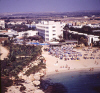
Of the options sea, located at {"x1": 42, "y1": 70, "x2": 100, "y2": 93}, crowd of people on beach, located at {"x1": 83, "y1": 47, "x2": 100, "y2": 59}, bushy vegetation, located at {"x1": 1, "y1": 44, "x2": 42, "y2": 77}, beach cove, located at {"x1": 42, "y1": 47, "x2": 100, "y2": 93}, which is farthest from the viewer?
crowd of people on beach, located at {"x1": 83, "y1": 47, "x2": 100, "y2": 59}

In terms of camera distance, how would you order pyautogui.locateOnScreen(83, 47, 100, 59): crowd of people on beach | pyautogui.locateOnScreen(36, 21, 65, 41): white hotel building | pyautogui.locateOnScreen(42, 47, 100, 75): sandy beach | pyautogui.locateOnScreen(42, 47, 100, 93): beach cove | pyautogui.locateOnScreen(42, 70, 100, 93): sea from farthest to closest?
pyautogui.locateOnScreen(36, 21, 65, 41): white hotel building < pyautogui.locateOnScreen(83, 47, 100, 59): crowd of people on beach < pyautogui.locateOnScreen(42, 47, 100, 75): sandy beach < pyautogui.locateOnScreen(42, 47, 100, 93): beach cove < pyautogui.locateOnScreen(42, 70, 100, 93): sea

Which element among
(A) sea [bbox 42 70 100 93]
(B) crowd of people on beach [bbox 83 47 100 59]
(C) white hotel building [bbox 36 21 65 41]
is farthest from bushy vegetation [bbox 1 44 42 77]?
(C) white hotel building [bbox 36 21 65 41]

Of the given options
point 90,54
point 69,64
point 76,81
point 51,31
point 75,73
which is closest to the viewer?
point 76,81

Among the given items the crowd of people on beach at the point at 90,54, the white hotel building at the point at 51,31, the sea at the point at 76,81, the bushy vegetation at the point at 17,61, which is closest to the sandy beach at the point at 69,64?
the crowd of people on beach at the point at 90,54

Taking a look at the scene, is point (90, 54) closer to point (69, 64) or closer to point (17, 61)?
point (69, 64)

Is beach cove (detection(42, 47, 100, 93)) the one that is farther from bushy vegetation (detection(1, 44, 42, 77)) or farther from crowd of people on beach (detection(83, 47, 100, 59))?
bushy vegetation (detection(1, 44, 42, 77))

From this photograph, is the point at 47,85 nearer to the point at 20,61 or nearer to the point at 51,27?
the point at 20,61

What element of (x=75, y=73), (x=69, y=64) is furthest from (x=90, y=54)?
(x=75, y=73)

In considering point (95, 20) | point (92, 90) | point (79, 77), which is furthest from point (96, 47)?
point (95, 20)
